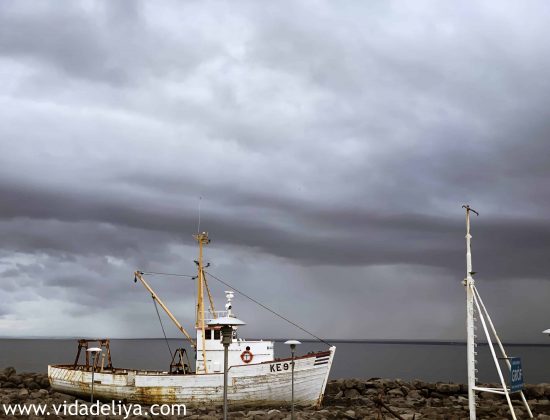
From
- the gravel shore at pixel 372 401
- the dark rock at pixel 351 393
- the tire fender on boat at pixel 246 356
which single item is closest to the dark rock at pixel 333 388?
the gravel shore at pixel 372 401

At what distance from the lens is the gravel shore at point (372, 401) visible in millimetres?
34781

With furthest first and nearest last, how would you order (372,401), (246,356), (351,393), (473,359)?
1. (351,393)
2. (372,401)
3. (246,356)
4. (473,359)

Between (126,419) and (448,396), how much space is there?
28649 millimetres

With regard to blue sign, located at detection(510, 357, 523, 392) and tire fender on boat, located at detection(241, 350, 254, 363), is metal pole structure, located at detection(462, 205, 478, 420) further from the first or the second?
tire fender on boat, located at detection(241, 350, 254, 363)

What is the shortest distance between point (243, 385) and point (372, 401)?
493 inches

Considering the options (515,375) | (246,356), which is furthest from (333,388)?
(515,375)

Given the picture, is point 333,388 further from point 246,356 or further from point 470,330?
point 470,330

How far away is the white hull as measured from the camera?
4019 centimetres

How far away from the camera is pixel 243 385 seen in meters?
40.2

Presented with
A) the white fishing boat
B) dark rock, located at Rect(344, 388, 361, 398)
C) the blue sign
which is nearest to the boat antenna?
the blue sign

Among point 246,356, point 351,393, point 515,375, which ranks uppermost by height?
point 246,356

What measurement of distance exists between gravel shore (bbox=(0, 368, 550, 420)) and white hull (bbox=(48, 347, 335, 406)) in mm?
775

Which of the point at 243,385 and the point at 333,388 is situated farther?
the point at 333,388

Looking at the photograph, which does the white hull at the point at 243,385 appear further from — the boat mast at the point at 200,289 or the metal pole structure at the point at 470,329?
the metal pole structure at the point at 470,329
